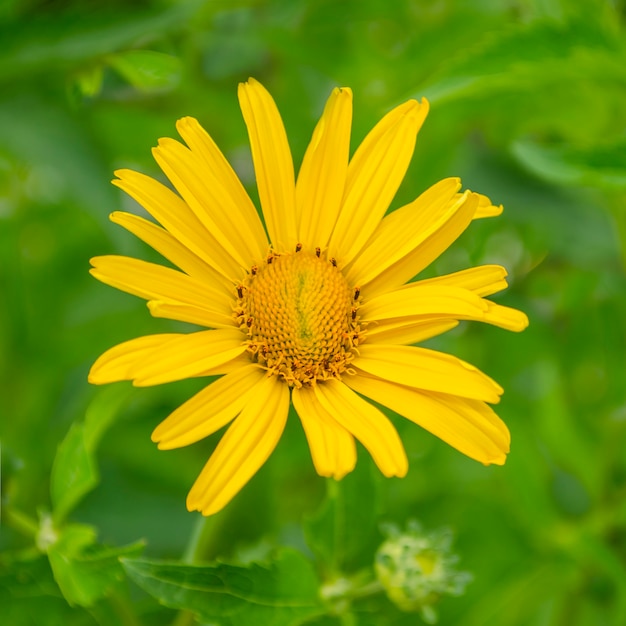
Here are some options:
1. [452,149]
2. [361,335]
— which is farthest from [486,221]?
[361,335]

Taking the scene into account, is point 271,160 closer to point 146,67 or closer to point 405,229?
point 405,229

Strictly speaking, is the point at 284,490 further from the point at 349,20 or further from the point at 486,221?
the point at 349,20

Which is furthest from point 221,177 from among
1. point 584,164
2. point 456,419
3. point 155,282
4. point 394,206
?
point 394,206

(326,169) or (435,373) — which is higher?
(326,169)

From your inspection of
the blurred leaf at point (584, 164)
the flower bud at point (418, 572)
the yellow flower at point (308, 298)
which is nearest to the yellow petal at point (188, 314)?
the yellow flower at point (308, 298)

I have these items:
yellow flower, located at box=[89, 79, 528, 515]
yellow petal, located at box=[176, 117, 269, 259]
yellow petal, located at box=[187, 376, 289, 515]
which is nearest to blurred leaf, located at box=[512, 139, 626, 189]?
yellow flower, located at box=[89, 79, 528, 515]

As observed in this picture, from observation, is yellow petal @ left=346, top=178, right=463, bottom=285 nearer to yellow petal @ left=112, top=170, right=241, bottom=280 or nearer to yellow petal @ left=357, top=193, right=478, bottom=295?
yellow petal @ left=357, top=193, right=478, bottom=295
